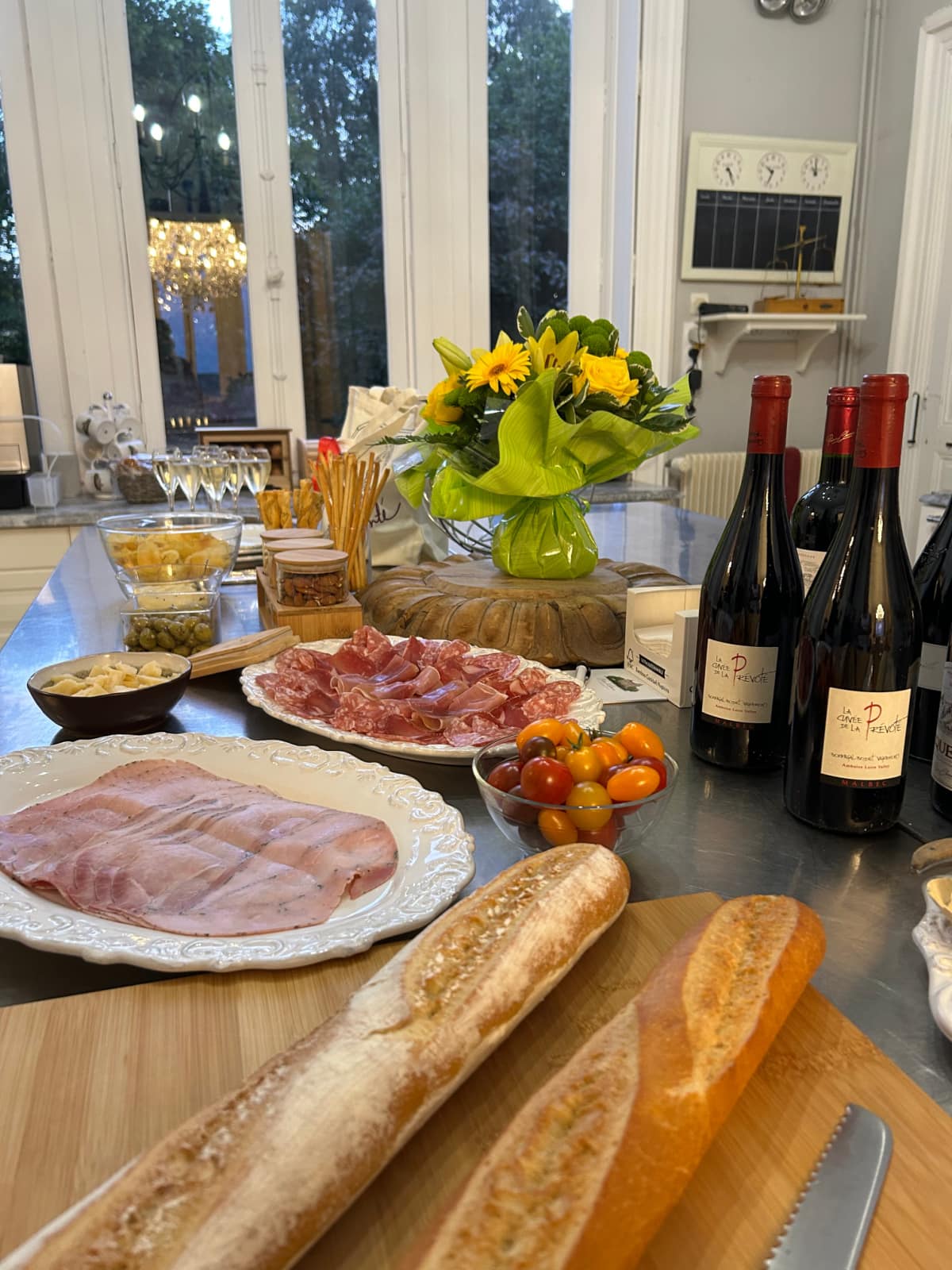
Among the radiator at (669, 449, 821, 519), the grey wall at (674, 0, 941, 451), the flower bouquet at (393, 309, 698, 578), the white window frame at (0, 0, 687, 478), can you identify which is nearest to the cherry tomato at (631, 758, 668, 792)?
the flower bouquet at (393, 309, 698, 578)

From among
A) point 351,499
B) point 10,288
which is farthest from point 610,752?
point 10,288

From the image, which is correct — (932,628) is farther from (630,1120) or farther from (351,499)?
(351,499)

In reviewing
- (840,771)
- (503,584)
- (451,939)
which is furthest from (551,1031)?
(503,584)

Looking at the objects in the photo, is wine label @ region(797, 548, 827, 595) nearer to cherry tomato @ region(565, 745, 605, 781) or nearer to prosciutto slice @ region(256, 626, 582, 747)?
prosciutto slice @ region(256, 626, 582, 747)

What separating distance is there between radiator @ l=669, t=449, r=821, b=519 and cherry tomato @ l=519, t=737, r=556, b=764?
3.55 m

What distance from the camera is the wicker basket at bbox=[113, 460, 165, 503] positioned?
3.51 metres

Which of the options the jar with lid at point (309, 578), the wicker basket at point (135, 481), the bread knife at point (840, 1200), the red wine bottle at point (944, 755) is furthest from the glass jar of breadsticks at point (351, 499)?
the wicker basket at point (135, 481)

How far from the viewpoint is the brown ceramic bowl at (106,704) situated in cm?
108

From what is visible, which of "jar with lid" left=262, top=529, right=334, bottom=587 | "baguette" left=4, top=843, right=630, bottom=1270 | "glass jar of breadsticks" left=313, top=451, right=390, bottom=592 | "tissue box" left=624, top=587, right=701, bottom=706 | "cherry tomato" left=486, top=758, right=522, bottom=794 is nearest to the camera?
"baguette" left=4, top=843, right=630, bottom=1270

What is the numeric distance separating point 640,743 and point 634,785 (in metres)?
0.08

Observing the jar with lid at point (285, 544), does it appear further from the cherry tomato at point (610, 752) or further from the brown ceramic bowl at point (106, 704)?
the cherry tomato at point (610, 752)

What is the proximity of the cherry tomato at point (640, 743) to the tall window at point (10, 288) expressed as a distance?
11.7 ft

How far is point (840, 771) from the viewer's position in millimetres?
855

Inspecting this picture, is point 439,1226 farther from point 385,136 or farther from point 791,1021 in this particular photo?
point 385,136
